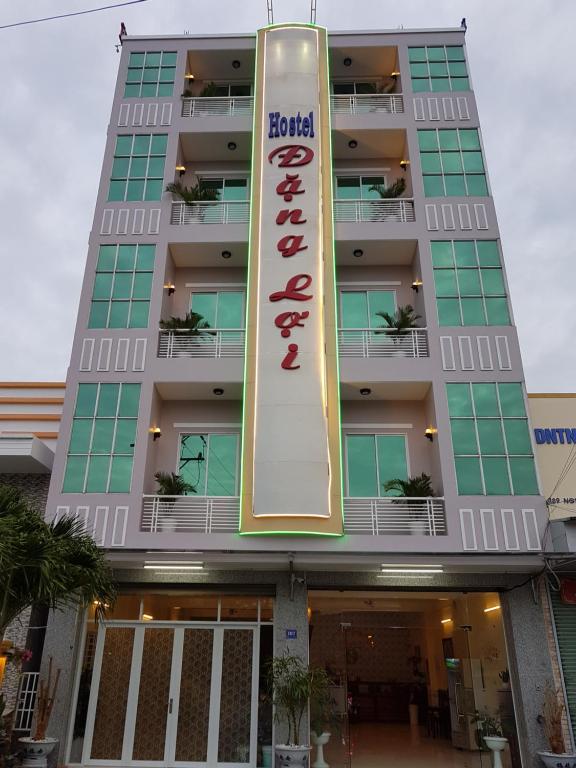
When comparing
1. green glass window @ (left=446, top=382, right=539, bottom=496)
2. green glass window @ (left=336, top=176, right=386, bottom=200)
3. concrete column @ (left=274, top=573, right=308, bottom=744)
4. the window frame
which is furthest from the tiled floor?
green glass window @ (left=336, top=176, right=386, bottom=200)

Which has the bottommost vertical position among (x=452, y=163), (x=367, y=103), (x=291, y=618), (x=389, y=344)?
(x=291, y=618)

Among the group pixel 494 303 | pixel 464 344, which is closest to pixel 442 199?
pixel 494 303

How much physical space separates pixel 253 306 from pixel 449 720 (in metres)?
10.6

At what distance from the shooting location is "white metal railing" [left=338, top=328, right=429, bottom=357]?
46.0 feet

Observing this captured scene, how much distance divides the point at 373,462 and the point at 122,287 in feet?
23.9

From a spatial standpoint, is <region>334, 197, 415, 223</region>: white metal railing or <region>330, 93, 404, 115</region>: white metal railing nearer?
<region>334, 197, 415, 223</region>: white metal railing

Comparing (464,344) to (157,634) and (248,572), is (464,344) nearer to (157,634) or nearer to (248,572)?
(248,572)

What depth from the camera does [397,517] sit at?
12.5m

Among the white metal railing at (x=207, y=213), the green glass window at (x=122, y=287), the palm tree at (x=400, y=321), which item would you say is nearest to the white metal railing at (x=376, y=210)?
the white metal railing at (x=207, y=213)

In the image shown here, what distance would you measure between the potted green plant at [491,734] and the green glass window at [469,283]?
825 cm

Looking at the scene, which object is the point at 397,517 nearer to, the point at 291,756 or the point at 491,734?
the point at 491,734

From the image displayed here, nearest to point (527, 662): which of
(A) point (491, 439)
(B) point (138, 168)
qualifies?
(A) point (491, 439)

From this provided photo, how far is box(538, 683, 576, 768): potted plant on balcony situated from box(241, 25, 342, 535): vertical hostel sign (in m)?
4.85

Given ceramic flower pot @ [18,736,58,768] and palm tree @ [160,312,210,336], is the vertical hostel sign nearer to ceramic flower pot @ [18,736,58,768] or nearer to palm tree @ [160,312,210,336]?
palm tree @ [160,312,210,336]
